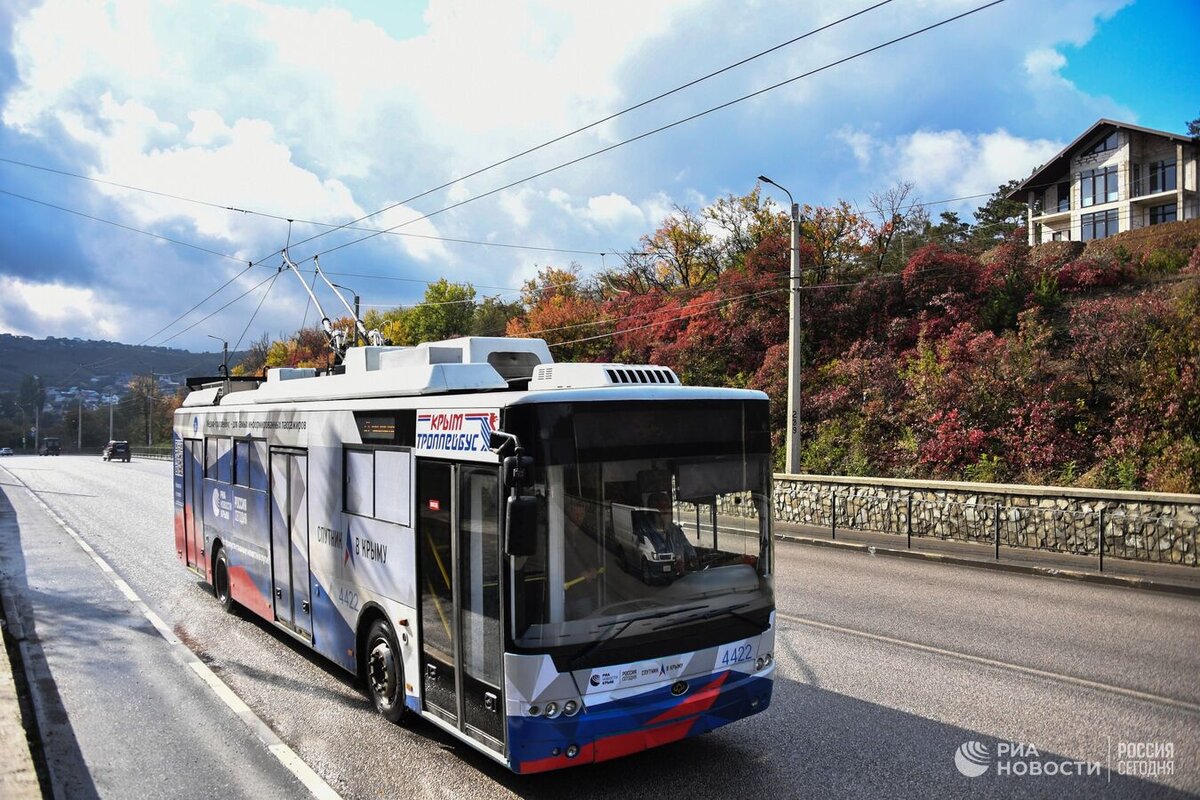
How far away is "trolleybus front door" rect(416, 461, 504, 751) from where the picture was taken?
5000 mm

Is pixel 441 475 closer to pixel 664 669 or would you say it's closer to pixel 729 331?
pixel 664 669

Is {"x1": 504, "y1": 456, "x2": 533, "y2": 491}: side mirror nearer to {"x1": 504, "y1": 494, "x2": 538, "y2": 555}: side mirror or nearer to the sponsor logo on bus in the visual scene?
{"x1": 504, "y1": 494, "x2": 538, "y2": 555}: side mirror

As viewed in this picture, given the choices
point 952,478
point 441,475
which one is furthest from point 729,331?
point 441,475

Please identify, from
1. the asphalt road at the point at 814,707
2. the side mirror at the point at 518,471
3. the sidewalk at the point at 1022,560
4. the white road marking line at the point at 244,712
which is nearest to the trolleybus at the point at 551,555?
the side mirror at the point at 518,471

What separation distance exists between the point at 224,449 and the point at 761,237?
28.1 meters

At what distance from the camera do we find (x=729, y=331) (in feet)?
93.9

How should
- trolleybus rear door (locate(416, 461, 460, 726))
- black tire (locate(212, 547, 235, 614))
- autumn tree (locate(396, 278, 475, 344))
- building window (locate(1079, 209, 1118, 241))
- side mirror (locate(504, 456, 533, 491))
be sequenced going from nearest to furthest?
side mirror (locate(504, 456, 533, 491)) → trolleybus rear door (locate(416, 461, 460, 726)) → black tire (locate(212, 547, 235, 614)) → building window (locate(1079, 209, 1118, 241)) → autumn tree (locate(396, 278, 475, 344))

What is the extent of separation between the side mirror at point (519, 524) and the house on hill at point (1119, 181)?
4615cm

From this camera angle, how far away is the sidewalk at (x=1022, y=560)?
12.0 metres

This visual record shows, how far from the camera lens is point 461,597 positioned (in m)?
5.30

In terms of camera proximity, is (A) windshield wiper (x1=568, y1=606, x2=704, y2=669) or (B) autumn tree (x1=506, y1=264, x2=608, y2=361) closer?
(A) windshield wiper (x1=568, y1=606, x2=704, y2=669)

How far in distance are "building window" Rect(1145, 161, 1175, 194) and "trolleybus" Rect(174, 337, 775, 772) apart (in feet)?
157

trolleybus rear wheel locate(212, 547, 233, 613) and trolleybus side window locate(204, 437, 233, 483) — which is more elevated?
trolleybus side window locate(204, 437, 233, 483)

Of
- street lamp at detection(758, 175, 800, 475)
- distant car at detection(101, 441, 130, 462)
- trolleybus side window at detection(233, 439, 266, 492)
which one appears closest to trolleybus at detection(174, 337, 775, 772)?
trolleybus side window at detection(233, 439, 266, 492)
